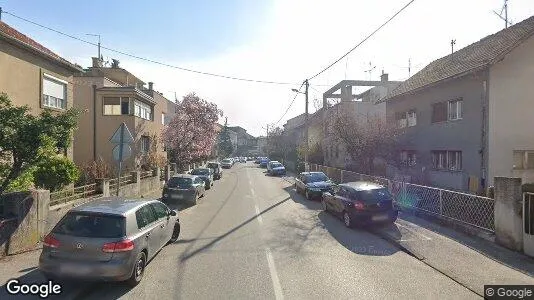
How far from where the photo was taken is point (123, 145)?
11.1 meters

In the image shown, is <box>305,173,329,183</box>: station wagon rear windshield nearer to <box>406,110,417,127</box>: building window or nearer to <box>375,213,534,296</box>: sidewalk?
<box>406,110,417,127</box>: building window

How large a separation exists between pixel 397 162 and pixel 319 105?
54.2ft

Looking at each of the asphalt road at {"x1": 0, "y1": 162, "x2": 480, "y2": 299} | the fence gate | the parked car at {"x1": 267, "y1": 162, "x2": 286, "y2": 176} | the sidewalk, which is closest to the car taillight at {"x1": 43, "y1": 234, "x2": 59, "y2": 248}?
the asphalt road at {"x1": 0, "y1": 162, "x2": 480, "y2": 299}

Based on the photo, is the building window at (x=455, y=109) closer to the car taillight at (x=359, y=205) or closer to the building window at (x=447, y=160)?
the building window at (x=447, y=160)

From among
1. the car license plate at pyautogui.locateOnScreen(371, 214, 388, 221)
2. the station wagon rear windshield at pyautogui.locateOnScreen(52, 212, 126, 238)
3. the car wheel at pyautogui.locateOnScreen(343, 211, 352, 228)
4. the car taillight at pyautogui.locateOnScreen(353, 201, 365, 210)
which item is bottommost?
the car wheel at pyautogui.locateOnScreen(343, 211, 352, 228)

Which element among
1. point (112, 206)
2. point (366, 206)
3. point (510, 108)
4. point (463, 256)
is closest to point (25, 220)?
point (112, 206)

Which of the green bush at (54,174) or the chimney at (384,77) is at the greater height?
the chimney at (384,77)

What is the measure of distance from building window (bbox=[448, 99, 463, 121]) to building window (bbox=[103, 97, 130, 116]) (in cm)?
1952

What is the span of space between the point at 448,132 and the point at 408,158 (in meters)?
4.55

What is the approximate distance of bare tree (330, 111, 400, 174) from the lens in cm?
2217

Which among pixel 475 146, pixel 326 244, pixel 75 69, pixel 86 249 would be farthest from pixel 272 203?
pixel 86 249

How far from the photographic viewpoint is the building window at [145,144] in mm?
27078

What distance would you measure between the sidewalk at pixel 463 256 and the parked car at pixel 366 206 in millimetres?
424

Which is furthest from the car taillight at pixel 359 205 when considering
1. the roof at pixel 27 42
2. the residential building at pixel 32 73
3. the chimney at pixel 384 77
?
the chimney at pixel 384 77
